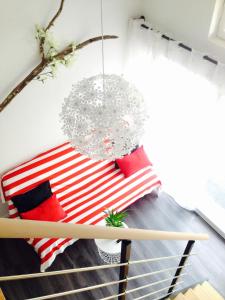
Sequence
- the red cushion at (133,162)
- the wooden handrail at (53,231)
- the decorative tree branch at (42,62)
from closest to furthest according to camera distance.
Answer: the wooden handrail at (53,231) < the decorative tree branch at (42,62) < the red cushion at (133,162)

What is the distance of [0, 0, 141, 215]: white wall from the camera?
2.87 metres

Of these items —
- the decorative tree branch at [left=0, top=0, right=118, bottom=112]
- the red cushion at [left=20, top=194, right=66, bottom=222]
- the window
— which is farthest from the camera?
the red cushion at [left=20, top=194, right=66, bottom=222]

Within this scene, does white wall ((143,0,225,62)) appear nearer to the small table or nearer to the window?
the window

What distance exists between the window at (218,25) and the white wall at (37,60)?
108cm

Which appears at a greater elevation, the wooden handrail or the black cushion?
the black cushion

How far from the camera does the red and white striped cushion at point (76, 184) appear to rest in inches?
135

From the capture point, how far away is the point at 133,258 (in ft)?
11.5

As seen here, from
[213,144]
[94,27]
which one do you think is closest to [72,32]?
[94,27]

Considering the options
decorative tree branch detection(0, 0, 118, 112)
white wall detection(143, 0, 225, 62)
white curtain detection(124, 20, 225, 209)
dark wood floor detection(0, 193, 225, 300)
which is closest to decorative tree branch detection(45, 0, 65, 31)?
decorative tree branch detection(0, 0, 118, 112)

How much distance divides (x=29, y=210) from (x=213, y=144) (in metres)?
2.13

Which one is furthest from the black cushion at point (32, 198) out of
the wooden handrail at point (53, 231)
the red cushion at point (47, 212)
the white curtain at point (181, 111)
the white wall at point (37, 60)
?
the wooden handrail at point (53, 231)

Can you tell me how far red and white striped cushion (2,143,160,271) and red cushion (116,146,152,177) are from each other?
0.23ft

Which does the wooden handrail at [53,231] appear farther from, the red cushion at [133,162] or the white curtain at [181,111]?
the red cushion at [133,162]

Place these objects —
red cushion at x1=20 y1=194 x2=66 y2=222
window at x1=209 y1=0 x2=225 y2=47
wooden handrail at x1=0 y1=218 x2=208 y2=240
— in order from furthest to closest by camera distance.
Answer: red cushion at x1=20 y1=194 x2=66 y2=222 < window at x1=209 y1=0 x2=225 y2=47 < wooden handrail at x1=0 y1=218 x2=208 y2=240
